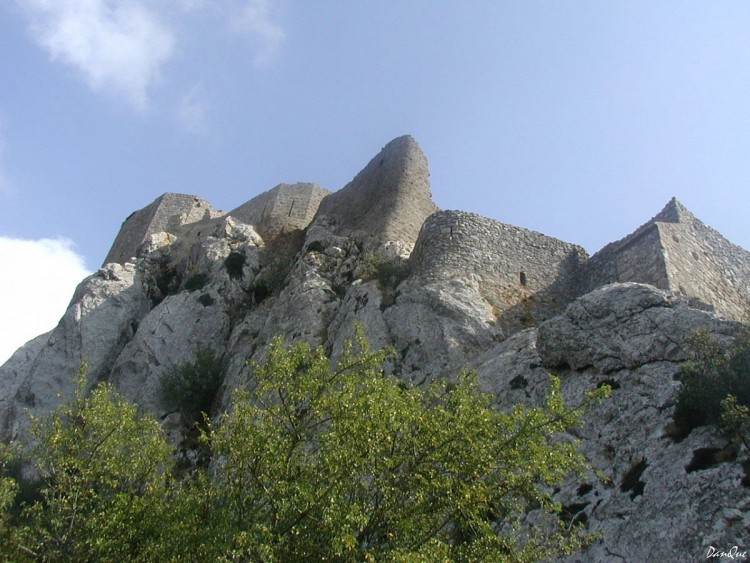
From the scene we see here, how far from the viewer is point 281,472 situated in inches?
331

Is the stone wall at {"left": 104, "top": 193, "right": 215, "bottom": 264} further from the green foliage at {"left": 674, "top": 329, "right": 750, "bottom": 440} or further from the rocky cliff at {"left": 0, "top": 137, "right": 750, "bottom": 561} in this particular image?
the green foliage at {"left": 674, "top": 329, "right": 750, "bottom": 440}

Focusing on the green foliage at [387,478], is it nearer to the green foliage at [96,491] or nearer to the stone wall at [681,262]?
the green foliage at [96,491]

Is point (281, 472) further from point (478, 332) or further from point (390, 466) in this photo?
point (478, 332)

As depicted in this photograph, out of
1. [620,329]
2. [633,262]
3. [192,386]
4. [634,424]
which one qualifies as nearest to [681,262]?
[633,262]

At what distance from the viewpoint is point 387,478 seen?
7996 mm

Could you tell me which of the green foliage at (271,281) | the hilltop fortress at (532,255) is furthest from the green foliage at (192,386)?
the hilltop fortress at (532,255)

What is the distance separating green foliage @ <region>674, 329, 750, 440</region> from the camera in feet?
30.9

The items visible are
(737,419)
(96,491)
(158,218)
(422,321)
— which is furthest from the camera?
(158,218)

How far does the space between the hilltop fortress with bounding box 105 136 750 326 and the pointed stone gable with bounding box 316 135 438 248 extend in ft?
0.21

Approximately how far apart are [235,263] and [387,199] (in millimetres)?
7264

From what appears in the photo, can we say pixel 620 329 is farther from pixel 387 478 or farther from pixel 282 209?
pixel 282 209

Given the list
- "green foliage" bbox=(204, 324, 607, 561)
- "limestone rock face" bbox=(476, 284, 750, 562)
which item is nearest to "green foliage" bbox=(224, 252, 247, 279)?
"limestone rock face" bbox=(476, 284, 750, 562)

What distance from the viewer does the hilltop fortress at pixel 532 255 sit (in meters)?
18.7

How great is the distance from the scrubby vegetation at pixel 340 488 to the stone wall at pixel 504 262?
1031 centimetres
